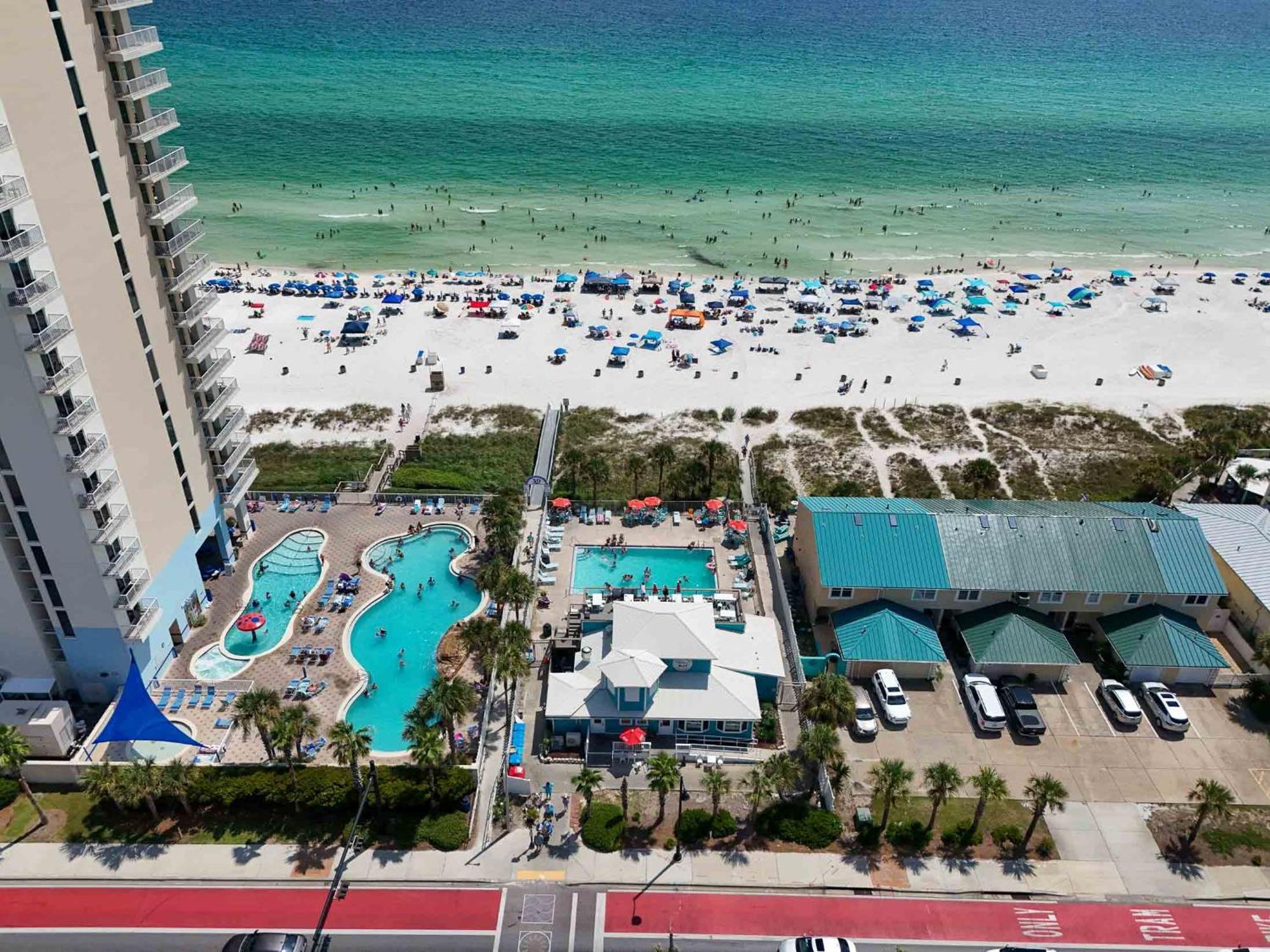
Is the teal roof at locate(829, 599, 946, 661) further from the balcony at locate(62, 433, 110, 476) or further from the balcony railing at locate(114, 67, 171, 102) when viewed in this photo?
the balcony railing at locate(114, 67, 171, 102)

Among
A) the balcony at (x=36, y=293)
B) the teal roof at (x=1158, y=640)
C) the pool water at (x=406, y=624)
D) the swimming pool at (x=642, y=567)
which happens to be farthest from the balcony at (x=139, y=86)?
the teal roof at (x=1158, y=640)

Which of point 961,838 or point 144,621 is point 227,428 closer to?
point 144,621

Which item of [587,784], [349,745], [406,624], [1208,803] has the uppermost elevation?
[406,624]

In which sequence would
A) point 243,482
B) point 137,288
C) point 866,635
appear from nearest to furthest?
point 137,288 → point 866,635 → point 243,482

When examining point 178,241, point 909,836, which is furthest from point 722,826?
point 178,241

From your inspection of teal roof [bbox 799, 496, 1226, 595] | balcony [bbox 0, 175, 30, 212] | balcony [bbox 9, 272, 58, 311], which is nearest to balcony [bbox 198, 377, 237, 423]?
balcony [bbox 9, 272, 58, 311]

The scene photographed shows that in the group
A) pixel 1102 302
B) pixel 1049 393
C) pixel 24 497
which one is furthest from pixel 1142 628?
pixel 1102 302

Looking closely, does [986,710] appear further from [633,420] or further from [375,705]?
[633,420]
